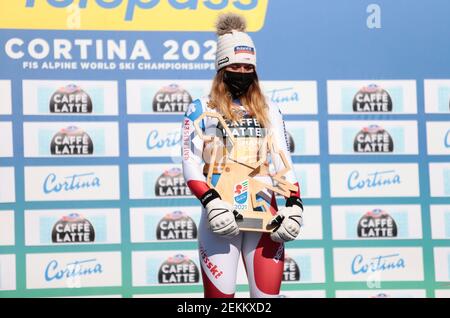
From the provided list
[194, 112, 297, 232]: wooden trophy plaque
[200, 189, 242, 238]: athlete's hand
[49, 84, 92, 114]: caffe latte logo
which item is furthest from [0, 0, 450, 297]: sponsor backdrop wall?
[200, 189, 242, 238]: athlete's hand

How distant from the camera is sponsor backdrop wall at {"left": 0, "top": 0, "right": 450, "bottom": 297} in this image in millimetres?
4297

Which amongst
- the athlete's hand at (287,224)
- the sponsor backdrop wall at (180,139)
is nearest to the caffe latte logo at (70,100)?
the sponsor backdrop wall at (180,139)

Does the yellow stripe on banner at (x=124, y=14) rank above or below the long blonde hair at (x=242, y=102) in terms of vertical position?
above

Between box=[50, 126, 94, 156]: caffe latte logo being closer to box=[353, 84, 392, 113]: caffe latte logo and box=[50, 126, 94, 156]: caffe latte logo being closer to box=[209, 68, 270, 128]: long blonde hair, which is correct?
box=[209, 68, 270, 128]: long blonde hair

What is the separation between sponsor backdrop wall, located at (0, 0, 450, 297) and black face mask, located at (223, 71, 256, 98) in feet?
3.70

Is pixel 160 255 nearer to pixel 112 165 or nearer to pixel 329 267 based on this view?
pixel 112 165

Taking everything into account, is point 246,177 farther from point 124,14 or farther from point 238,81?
point 124,14

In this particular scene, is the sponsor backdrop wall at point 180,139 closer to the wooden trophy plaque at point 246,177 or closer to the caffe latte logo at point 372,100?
the caffe latte logo at point 372,100

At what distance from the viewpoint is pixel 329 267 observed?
4.45 meters

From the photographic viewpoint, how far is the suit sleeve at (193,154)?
3.07m

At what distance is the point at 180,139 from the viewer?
436 centimetres

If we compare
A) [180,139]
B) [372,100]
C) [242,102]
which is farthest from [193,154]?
[372,100]

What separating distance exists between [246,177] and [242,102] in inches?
15.0

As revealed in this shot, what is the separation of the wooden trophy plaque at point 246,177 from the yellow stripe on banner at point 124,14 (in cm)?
138
